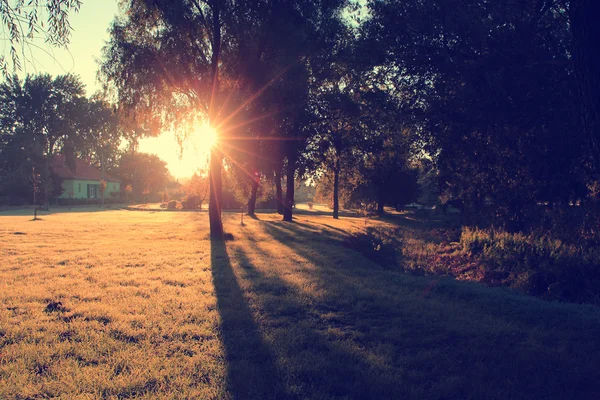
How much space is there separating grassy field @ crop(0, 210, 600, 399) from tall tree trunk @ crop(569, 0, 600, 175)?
8.74ft

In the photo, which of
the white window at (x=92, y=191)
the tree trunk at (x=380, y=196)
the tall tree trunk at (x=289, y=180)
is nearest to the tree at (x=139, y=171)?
the white window at (x=92, y=191)

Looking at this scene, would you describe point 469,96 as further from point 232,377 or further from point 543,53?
point 232,377

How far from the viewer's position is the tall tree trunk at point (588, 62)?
4488mm

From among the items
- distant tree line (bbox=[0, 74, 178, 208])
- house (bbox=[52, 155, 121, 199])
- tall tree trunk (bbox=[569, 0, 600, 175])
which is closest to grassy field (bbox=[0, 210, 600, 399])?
tall tree trunk (bbox=[569, 0, 600, 175])

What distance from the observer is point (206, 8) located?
14961 millimetres

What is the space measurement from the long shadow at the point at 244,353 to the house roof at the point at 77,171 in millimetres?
60013

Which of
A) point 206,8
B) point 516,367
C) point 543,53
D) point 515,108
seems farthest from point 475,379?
point 206,8

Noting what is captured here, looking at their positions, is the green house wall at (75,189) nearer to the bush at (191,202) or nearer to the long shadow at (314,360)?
the bush at (191,202)

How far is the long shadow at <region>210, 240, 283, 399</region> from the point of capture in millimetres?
3523

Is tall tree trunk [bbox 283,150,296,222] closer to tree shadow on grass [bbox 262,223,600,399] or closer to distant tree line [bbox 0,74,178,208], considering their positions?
tree shadow on grass [bbox 262,223,600,399]

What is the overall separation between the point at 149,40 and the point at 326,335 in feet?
48.3

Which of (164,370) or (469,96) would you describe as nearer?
(164,370)

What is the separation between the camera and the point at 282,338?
15.6 feet

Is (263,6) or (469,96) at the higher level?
(263,6)
